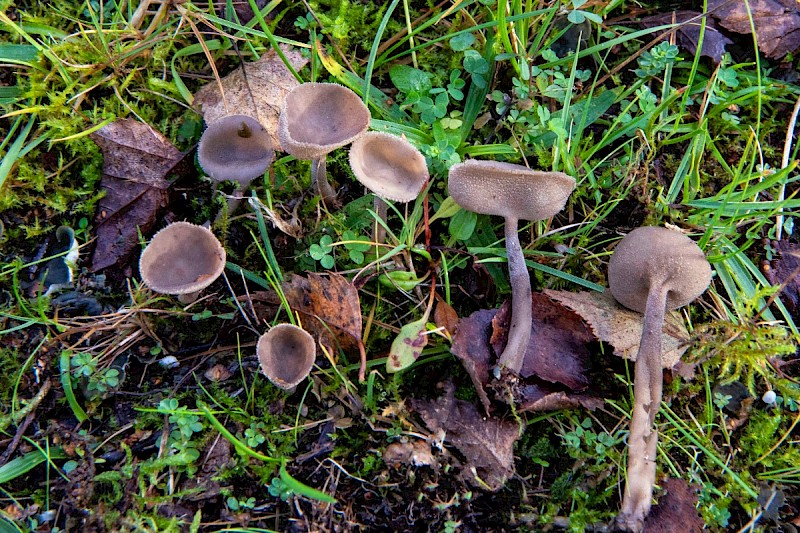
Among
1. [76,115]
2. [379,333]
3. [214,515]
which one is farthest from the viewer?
[76,115]

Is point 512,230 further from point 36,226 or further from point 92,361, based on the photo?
point 36,226

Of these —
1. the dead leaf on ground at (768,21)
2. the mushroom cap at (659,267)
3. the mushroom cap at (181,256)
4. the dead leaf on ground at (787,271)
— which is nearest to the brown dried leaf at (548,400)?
the mushroom cap at (659,267)

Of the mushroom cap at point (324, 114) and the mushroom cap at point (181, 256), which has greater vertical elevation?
the mushroom cap at point (324, 114)

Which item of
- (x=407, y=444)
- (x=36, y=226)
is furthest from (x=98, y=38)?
(x=407, y=444)

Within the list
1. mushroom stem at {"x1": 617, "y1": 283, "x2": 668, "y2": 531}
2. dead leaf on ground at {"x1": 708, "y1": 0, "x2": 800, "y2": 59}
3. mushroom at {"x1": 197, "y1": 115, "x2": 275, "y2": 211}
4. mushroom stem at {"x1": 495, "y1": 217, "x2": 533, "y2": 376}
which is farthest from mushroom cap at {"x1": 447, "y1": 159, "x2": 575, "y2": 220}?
dead leaf on ground at {"x1": 708, "y1": 0, "x2": 800, "y2": 59}

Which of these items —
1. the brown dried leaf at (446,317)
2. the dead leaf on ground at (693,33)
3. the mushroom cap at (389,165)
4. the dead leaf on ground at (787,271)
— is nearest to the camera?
the mushroom cap at (389,165)

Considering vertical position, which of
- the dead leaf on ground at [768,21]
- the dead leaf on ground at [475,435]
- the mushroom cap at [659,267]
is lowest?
the dead leaf on ground at [475,435]

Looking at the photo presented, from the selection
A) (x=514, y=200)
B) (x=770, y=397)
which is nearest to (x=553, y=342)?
(x=514, y=200)

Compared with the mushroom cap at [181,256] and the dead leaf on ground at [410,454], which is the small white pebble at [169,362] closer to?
the mushroom cap at [181,256]

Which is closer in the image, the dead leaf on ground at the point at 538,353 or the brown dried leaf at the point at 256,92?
the dead leaf on ground at the point at 538,353
